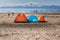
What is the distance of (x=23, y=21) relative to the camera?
749 inches

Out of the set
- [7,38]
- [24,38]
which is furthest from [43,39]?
[7,38]

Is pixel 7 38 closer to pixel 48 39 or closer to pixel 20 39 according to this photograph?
pixel 20 39

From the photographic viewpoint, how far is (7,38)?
35.8 feet

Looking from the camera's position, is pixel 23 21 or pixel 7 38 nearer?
pixel 7 38

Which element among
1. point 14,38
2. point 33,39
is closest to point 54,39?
point 33,39

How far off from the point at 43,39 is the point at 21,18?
8.52 m

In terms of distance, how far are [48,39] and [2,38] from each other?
2.24 m

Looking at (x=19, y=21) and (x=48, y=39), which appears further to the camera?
(x=19, y=21)

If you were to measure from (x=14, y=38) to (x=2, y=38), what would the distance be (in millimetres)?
588

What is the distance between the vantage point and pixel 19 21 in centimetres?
1903

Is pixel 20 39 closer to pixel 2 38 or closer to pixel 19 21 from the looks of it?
Result: pixel 2 38

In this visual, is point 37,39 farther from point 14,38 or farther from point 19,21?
point 19,21

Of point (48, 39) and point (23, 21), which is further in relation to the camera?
point (23, 21)

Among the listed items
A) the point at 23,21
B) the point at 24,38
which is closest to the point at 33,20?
the point at 23,21
